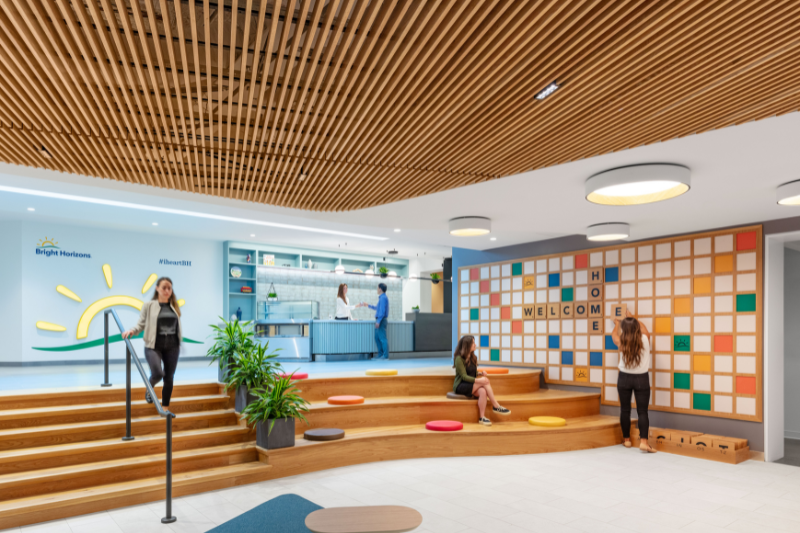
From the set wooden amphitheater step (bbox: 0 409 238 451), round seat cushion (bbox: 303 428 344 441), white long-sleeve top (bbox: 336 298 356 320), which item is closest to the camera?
wooden amphitheater step (bbox: 0 409 238 451)

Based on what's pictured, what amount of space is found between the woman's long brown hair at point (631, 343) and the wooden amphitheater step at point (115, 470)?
15.0 feet

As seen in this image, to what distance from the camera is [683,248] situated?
23.2 feet

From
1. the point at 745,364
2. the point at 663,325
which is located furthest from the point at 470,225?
the point at 745,364

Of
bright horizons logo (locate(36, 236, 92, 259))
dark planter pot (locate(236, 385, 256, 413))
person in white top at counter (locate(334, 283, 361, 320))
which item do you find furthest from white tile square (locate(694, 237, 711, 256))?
bright horizons logo (locate(36, 236, 92, 259))

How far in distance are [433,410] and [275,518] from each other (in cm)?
317

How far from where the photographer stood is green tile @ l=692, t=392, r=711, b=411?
6672 mm

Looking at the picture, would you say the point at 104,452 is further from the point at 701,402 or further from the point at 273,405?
the point at 701,402

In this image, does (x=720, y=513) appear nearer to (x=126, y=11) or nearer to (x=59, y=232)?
(x=126, y=11)

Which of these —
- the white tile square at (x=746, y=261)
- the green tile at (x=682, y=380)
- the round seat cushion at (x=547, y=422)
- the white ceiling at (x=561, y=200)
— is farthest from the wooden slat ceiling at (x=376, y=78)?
the green tile at (x=682, y=380)

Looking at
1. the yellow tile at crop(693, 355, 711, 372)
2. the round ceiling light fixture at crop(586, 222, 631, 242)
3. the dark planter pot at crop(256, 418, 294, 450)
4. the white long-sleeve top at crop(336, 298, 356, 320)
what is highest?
the round ceiling light fixture at crop(586, 222, 631, 242)

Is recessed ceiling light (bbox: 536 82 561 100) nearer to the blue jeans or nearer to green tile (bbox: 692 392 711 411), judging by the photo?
green tile (bbox: 692 392 711 411)

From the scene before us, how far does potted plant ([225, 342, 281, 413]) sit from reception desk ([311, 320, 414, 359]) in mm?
5055

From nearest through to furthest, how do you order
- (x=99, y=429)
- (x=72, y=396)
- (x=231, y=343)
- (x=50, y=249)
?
(x=99, y=429) → (x=72, y=396) → (x=231, y=343) → (x=50, y=249)

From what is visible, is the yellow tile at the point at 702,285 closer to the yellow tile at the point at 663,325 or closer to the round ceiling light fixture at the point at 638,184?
the yellow tile at the point at 663,325
